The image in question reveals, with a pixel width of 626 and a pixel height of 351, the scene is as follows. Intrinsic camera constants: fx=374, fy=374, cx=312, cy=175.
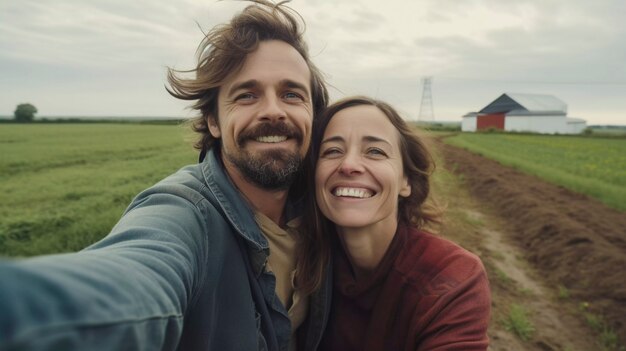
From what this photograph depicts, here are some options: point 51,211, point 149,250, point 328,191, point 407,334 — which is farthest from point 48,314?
point 51,211

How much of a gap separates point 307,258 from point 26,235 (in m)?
5.62

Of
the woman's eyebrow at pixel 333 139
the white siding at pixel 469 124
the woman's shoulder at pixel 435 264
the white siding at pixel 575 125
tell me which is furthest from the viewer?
the white siding at pixel 469 124

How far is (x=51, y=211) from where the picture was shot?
6977mm

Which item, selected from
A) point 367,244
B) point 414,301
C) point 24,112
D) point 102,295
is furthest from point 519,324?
point 24,112

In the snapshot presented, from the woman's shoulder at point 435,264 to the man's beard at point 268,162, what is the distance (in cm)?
79

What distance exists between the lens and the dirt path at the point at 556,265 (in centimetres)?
392

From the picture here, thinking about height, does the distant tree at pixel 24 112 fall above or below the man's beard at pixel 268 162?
above

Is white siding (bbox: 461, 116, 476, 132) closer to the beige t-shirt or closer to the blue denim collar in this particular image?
the beige t-shirt

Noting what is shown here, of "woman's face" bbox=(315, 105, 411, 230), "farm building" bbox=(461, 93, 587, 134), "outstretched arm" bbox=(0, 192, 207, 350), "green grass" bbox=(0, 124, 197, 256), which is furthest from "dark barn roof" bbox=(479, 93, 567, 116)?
"outstretched arm" bbox=(0, 192, 207, 350)

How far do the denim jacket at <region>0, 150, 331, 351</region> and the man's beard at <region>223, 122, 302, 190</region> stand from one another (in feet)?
0.71

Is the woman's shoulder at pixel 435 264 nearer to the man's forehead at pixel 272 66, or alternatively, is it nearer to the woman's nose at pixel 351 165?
the woman's nose at pixel 351 165

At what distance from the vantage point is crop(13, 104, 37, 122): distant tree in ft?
171

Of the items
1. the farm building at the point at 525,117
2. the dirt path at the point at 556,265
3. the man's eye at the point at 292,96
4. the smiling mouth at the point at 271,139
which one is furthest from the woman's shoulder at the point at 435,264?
the farm building at the point at 525,117

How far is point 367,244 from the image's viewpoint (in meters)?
2.24
